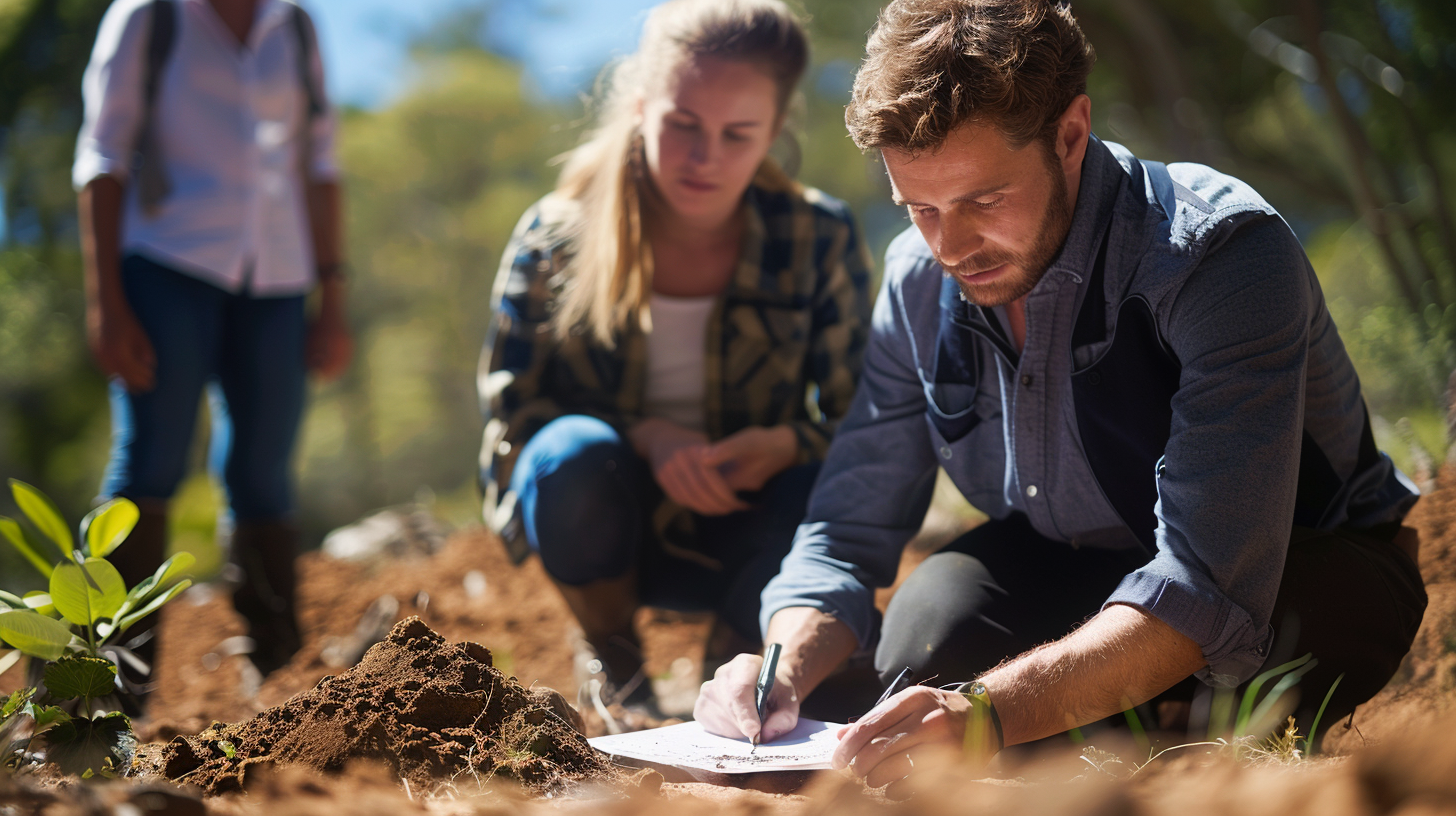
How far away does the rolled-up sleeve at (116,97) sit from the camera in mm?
2301

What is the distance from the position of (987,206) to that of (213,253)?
1.87 meters

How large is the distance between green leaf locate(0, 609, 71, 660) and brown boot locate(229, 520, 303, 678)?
1.31 meters

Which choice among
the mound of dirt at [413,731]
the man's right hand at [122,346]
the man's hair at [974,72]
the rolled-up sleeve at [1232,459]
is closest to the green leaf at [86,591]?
the mound of dirt at [413,731]

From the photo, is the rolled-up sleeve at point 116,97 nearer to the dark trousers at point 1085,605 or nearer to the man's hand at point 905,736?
the dark trousers at point 1085,605

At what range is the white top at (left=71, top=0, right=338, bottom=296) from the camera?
2.32 metres

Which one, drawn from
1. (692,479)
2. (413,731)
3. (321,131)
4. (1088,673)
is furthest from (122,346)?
(1088,673)

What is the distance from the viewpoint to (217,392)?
2611 millimetres

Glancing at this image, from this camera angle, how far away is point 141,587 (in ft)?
4.48

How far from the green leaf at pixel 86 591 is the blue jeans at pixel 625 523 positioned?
82 centimetres

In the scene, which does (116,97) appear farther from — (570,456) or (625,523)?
(625,523)

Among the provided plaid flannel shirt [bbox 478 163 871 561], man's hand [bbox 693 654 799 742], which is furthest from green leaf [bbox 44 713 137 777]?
plaid flannel shirt [bbox 478 163 871 561]

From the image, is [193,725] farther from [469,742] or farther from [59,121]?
[59,121]

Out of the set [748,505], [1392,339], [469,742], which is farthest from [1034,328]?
[1392,339]

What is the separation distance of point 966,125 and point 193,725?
152cm
